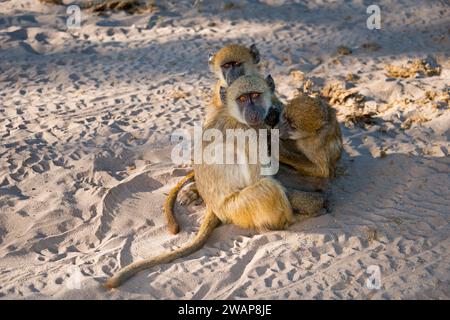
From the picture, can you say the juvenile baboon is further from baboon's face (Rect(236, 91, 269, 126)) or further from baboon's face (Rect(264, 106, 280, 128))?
baboon's face (Rect(236, 91, 269, 126))

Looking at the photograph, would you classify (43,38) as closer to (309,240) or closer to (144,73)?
(144,73)

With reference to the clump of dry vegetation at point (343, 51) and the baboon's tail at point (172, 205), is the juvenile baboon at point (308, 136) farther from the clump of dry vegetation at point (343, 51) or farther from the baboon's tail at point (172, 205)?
the clump of dry vegetation at point (343, 51)

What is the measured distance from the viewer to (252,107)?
18.8ft

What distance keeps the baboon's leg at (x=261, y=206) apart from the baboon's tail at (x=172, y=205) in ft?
1.78

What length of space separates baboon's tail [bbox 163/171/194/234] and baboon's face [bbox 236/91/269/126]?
1233mm

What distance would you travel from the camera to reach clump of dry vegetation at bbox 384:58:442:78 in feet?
30.0

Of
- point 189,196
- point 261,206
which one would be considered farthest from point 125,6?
point 261,206

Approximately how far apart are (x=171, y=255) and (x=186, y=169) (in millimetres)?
1816

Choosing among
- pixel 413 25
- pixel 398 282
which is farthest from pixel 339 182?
pixel 413 25

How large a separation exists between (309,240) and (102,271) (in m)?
1.86

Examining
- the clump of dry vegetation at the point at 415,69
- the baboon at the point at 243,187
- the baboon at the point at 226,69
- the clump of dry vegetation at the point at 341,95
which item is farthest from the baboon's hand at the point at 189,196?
the clump of dry vegetation at the point at 415,69

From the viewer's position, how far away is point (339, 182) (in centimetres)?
657

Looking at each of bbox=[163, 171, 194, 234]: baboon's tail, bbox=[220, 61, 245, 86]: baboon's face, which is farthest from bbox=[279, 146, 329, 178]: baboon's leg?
bbox=[220, 61, 245, 86]: baboon's face

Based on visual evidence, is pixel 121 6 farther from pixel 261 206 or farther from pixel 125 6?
pixel 261 206
